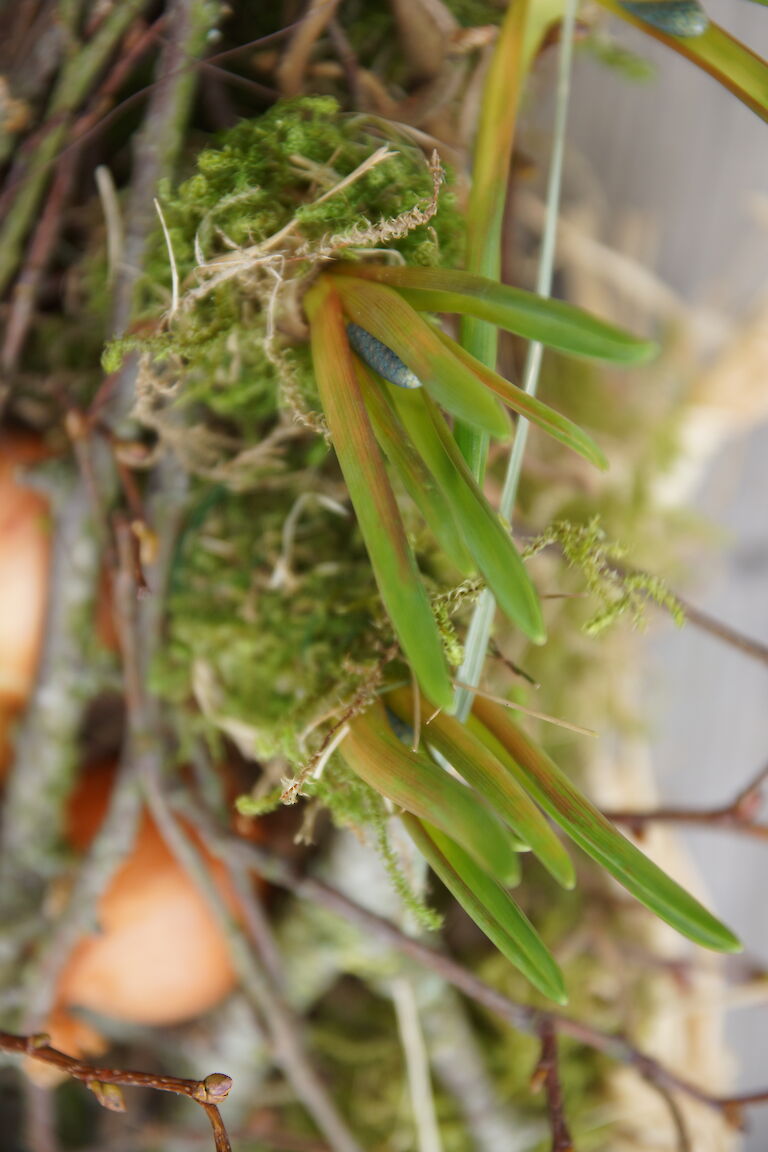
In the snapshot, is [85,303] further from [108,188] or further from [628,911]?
[628,911]

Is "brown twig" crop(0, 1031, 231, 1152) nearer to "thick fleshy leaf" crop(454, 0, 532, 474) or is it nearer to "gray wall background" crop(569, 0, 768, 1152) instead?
"thick fleshy leaf" crop(454, 0, 532, 474)

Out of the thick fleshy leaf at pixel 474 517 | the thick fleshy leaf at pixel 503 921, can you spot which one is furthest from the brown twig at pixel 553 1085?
the thick fleshy leaf at pixel 474 517

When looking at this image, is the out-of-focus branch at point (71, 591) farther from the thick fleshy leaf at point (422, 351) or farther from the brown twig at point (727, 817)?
the brown twig at point (727, 817)

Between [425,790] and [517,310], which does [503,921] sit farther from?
[517,310]

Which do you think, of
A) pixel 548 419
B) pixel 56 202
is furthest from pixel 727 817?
pixel 56 202

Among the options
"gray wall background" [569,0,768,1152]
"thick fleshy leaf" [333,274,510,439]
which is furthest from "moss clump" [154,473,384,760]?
"gray wall background" [569,0,768,1152]
